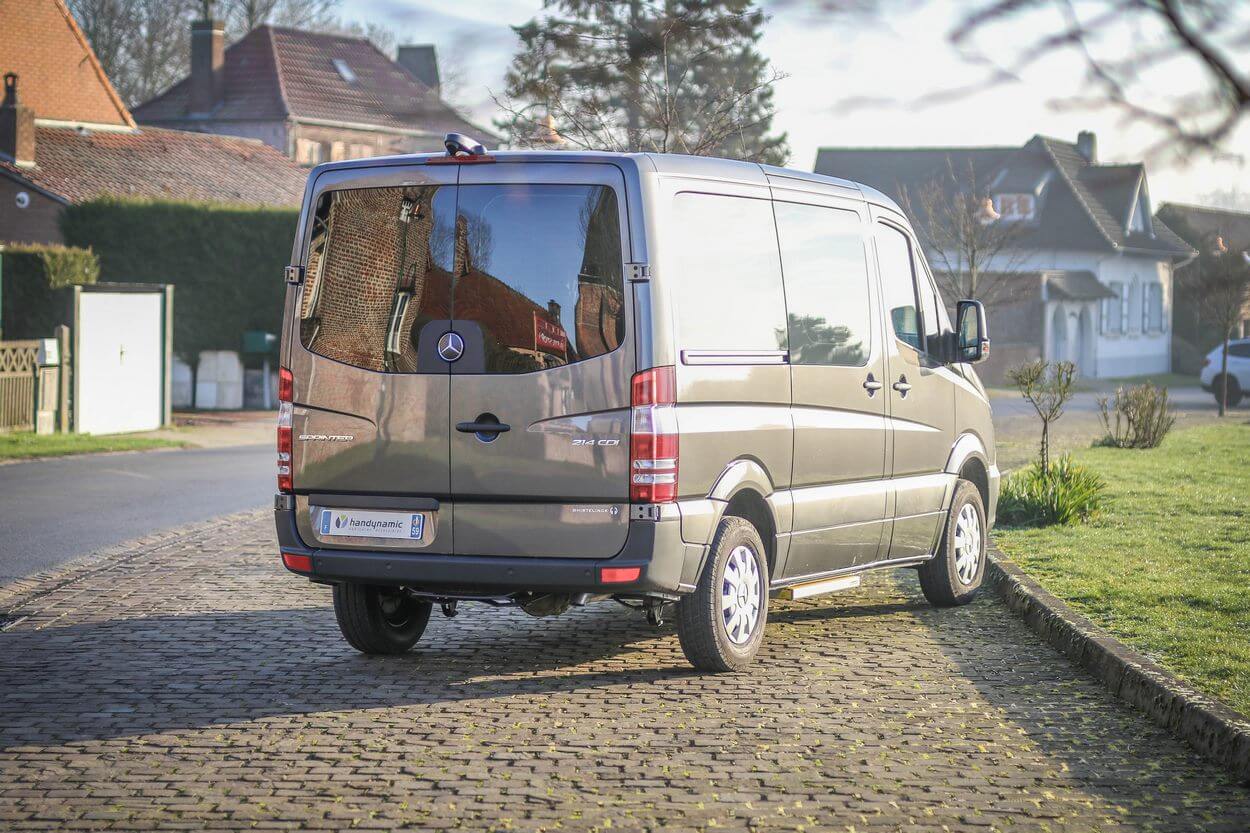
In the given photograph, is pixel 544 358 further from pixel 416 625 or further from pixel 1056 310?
pixel 1056 310

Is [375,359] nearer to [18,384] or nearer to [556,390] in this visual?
[556,390]

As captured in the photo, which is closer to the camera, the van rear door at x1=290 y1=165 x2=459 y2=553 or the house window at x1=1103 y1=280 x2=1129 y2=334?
the van rear door at x1=290 y1=165 x2=459 y2=553

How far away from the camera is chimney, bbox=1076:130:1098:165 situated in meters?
2.19

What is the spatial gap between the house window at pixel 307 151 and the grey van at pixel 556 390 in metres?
50.1

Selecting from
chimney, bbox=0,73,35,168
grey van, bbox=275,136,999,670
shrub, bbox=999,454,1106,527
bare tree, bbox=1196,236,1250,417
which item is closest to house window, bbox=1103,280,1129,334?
chimney, bbox=0,73,35,168

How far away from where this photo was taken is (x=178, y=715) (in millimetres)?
6758

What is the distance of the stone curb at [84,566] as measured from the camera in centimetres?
989

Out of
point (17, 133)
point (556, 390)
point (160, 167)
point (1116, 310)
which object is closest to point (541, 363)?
point (556, 390)

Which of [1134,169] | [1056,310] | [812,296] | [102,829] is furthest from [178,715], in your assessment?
[1056,310]

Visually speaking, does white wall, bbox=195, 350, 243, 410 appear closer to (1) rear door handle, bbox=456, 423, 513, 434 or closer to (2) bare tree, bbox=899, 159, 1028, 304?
(2) bare tree, bbox=899, 159, 1028, 304

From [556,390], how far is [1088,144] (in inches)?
194

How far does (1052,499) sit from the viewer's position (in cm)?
1383

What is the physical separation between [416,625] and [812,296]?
2.66 meters

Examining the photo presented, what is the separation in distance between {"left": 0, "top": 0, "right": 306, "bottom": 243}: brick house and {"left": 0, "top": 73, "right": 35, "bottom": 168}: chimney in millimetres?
23
